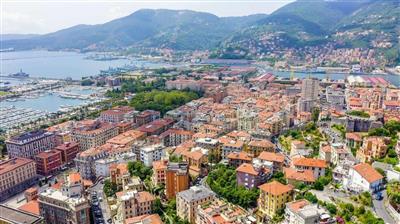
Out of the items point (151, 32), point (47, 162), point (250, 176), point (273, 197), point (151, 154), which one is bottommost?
point (47, 162)

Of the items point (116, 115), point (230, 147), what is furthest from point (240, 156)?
point (116, 115)

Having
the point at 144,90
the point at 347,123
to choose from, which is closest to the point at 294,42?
the point at 144,90

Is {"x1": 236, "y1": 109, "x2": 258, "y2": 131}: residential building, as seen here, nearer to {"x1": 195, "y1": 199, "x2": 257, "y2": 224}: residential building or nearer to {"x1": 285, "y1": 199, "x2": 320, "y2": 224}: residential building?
{"x1": 195, "y1": 199, "x2": 257, "y2": 224}: residential building

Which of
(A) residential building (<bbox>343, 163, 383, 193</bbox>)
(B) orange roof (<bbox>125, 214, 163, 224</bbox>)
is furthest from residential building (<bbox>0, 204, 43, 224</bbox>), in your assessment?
(A) residential building (<bbox>343, 163, 383, 193</bbox>)

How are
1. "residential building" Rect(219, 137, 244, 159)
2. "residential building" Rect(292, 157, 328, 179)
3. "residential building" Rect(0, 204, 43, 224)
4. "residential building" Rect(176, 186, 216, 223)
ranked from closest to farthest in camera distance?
"residential building" Rect(0, 204, 43, 224) → "residential building" Rect(176, 186, 216, 223) → "residential building" Rect(292, 157, 328, 179) → "residential building" Rect(219, 137, 244, 159)

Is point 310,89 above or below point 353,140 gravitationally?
above

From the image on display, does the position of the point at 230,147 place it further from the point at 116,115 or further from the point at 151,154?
the point at 116,115

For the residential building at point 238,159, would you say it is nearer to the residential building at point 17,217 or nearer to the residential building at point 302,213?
the residential building at point 302,213
